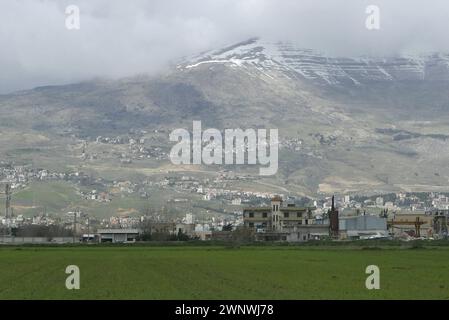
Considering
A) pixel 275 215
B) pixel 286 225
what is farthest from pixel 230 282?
pixel 275 215

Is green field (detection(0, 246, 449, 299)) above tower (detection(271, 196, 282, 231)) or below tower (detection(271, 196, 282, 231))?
below

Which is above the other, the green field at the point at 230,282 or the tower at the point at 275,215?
the tower at the point at 275,215

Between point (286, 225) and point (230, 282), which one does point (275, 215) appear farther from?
point (230, 282)

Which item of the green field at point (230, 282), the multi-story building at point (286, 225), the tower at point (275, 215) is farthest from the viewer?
the tower at point (275, 215)

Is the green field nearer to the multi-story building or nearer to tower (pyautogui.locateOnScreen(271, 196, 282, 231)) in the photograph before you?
the multi-story building

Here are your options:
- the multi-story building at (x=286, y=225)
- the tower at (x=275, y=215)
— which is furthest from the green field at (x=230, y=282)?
the tower at (x=275, y=215)

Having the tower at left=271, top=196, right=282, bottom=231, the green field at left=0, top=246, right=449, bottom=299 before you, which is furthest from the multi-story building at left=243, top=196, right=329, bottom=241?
the green field at left=0, top=246, right=449, bottom=299

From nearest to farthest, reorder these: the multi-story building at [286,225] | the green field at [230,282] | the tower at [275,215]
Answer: the green field at [230,282] < the multi-story building at [286,225] < the tower at [275,215]

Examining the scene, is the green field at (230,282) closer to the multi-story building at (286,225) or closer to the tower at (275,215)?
the multi-story building at (286,225)

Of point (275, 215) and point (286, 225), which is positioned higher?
point (275, 215)
